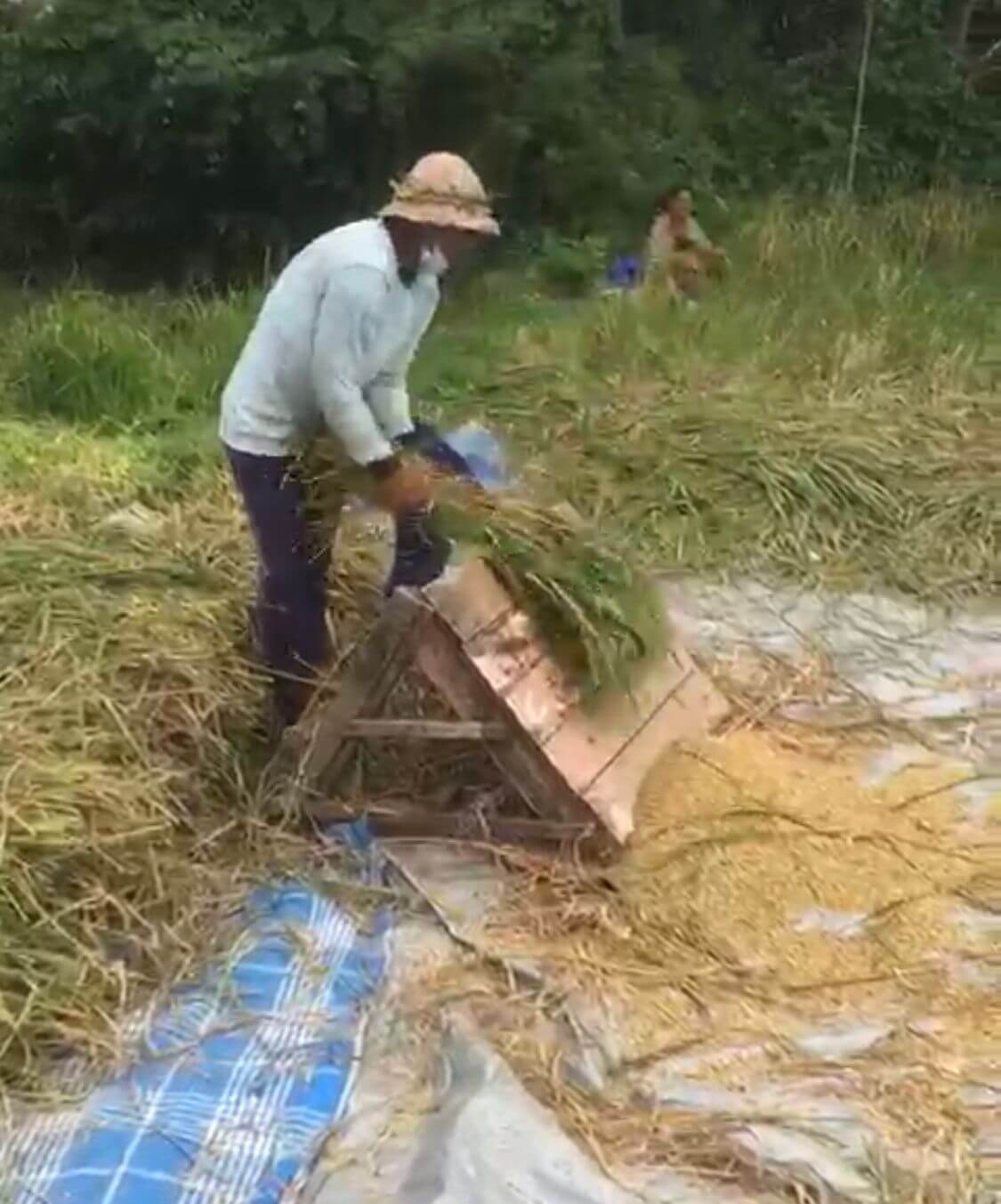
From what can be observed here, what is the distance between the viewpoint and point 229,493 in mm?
5371

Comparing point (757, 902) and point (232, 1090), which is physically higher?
point (232, 1090)

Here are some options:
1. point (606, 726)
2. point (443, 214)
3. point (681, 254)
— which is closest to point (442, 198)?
point (443, 214)

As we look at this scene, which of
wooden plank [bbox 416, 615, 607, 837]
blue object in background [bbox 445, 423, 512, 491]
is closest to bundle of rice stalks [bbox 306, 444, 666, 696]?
wooden plank [bbox 416, 615, 607, 837]

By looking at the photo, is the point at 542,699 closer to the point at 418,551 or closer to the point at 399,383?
the point at 418,551

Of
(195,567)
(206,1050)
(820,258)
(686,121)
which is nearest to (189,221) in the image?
(686,121)

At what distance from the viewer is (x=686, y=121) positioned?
1070 centimetres

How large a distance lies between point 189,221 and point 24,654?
651 centimetres

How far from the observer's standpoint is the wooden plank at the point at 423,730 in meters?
3.97

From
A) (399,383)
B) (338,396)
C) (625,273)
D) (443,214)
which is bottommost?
(625,273)

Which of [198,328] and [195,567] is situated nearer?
[195,567]

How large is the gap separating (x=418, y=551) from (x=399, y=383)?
0.34 m

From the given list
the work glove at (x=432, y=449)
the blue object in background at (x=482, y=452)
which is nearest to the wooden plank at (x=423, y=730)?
the work glove at (x=432, y=449)

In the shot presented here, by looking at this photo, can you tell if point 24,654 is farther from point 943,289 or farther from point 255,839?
point 943,289

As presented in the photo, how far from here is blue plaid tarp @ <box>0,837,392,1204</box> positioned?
290 centimetres
